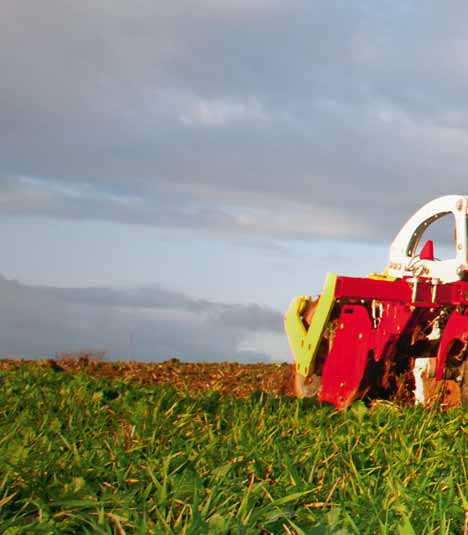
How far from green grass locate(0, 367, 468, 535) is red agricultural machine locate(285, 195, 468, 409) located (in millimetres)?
1302

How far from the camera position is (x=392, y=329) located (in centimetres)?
795

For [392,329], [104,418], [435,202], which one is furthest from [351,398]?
[104,418]

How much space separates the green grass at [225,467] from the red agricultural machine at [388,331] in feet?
4.27

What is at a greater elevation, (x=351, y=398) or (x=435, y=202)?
(x=435, y=202)

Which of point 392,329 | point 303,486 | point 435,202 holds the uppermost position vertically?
point 435,202

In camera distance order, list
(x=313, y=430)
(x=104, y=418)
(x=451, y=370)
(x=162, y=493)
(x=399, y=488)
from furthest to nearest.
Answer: (x=451, y=370), (x=104, y=418), (x=313, y=430), (x=399, y=488), (x=162, y=493)

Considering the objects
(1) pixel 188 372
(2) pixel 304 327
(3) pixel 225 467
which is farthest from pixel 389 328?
(1) pixel 188 372

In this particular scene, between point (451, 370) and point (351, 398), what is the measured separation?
101cm

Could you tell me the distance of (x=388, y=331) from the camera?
798cm

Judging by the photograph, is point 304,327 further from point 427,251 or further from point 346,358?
point 427,251

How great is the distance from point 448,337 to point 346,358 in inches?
42.4

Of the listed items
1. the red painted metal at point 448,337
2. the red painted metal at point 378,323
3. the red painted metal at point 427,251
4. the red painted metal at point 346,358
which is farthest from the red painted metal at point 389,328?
the red painted metal at point 427,251

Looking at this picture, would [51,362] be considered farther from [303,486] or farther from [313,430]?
[303,486]

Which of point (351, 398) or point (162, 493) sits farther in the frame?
point (351, 398)
